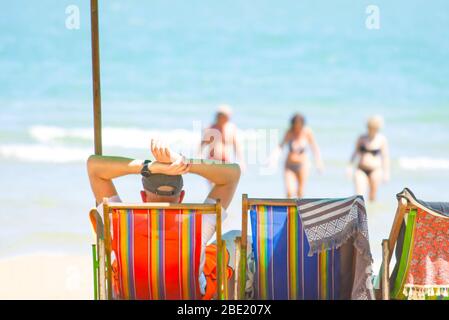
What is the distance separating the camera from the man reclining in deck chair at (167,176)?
3.41 m

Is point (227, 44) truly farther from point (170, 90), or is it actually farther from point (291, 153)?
point (291, 153)

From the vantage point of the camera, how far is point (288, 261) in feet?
11.2

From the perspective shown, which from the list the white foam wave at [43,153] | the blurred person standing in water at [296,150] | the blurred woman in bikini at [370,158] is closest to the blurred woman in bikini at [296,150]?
the blurred person standing in water at [296,150]

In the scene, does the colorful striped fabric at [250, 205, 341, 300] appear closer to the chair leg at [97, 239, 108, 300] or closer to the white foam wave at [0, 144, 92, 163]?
the chair leg at [97, 239, 108, 300]

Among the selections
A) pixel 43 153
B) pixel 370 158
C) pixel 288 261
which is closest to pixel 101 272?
pixel 288 261

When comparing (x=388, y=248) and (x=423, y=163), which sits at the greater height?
(x=388, y=248)

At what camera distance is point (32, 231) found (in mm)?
9133

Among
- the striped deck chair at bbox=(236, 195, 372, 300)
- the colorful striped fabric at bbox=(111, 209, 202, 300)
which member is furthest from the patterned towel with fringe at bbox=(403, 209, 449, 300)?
the colorful striped fabric at bbox=(111, 209, 202, 300)

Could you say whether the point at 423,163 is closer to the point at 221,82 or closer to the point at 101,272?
the point at 221,82

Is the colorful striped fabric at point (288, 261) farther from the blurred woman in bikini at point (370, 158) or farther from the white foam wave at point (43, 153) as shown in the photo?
the white foam wave at point (43, 153)

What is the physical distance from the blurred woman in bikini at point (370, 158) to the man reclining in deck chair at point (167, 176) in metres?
5.56

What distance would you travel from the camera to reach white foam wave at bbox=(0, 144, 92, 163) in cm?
1393

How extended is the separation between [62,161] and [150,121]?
11.4 ft

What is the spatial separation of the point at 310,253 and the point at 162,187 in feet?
2.18
